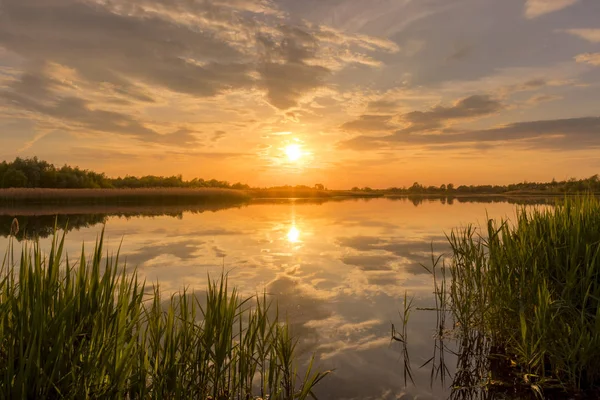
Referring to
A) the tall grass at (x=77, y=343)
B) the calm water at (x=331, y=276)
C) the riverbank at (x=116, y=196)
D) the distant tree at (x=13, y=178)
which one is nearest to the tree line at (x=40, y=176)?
the distant tree at (x=13, y=178)

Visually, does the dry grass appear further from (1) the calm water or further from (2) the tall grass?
(2) the tall grass

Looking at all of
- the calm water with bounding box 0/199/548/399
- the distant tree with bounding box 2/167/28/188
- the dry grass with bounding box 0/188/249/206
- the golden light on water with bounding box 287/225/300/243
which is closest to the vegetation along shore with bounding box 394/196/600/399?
the calm water with bounding box 0/199/548/399

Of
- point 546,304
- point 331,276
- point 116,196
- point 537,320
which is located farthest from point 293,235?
point 116,196

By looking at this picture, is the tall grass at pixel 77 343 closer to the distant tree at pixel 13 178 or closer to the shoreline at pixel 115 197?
the shoreline at pixel 115 197

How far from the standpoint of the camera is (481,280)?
748cm

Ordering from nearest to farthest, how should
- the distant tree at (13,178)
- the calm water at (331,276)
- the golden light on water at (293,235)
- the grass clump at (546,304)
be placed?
the grass clump at (546,304) → the calm water at (331,276) → the golden light on water at (293,235) → the distant tree at (13,178)

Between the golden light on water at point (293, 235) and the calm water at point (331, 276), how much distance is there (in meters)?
0.05

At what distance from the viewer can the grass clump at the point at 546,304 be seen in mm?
5215

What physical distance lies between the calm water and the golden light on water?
50 millimetres

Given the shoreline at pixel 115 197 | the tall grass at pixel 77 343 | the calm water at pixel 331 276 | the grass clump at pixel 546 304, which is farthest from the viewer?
the shoreline at pixel 115 197

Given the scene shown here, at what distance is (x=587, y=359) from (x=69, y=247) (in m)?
16.0

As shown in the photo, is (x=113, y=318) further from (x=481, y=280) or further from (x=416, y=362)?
(x=481, y=280)

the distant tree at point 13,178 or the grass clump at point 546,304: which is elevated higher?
the distant tree at point 13,178

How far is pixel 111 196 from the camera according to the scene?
46469 millimetres
